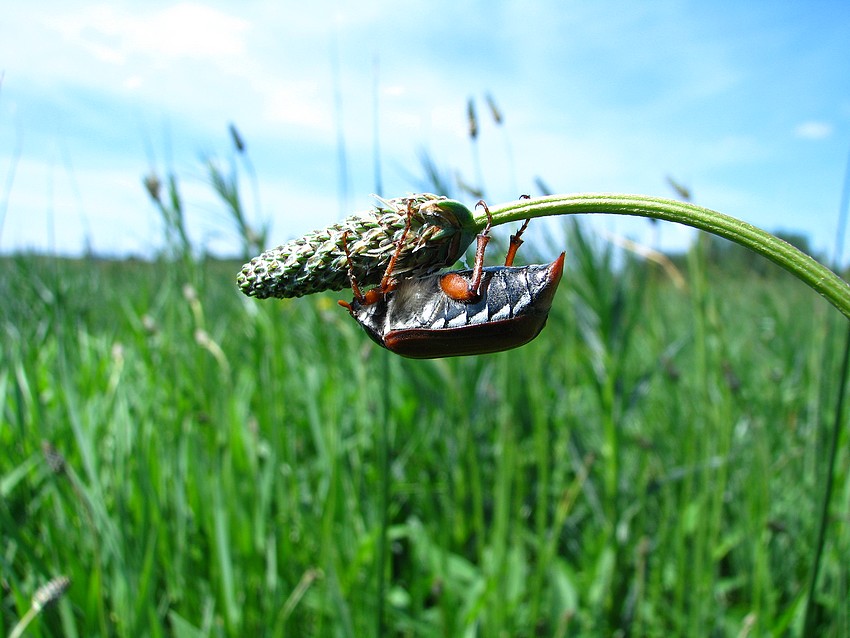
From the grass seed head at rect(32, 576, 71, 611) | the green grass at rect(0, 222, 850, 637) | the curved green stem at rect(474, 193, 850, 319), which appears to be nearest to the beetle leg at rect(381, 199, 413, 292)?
the curved green stem at rect(474, 193, 850, 319)

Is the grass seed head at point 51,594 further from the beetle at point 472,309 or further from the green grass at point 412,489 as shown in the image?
the beetle at point 472,309

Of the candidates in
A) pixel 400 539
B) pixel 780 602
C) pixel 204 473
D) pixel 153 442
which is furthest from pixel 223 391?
pixel 780 602

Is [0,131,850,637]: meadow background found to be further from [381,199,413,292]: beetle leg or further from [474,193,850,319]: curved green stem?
[474,193,850,319]: curved green stem

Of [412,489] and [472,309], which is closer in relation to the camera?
[472,309]

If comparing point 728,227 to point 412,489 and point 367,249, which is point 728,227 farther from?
point 412,489

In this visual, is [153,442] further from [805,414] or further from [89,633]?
[805,414]

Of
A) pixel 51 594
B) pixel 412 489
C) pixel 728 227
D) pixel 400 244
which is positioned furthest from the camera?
pixel 412 489

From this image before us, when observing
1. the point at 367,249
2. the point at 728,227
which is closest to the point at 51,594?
the point at 367,249
